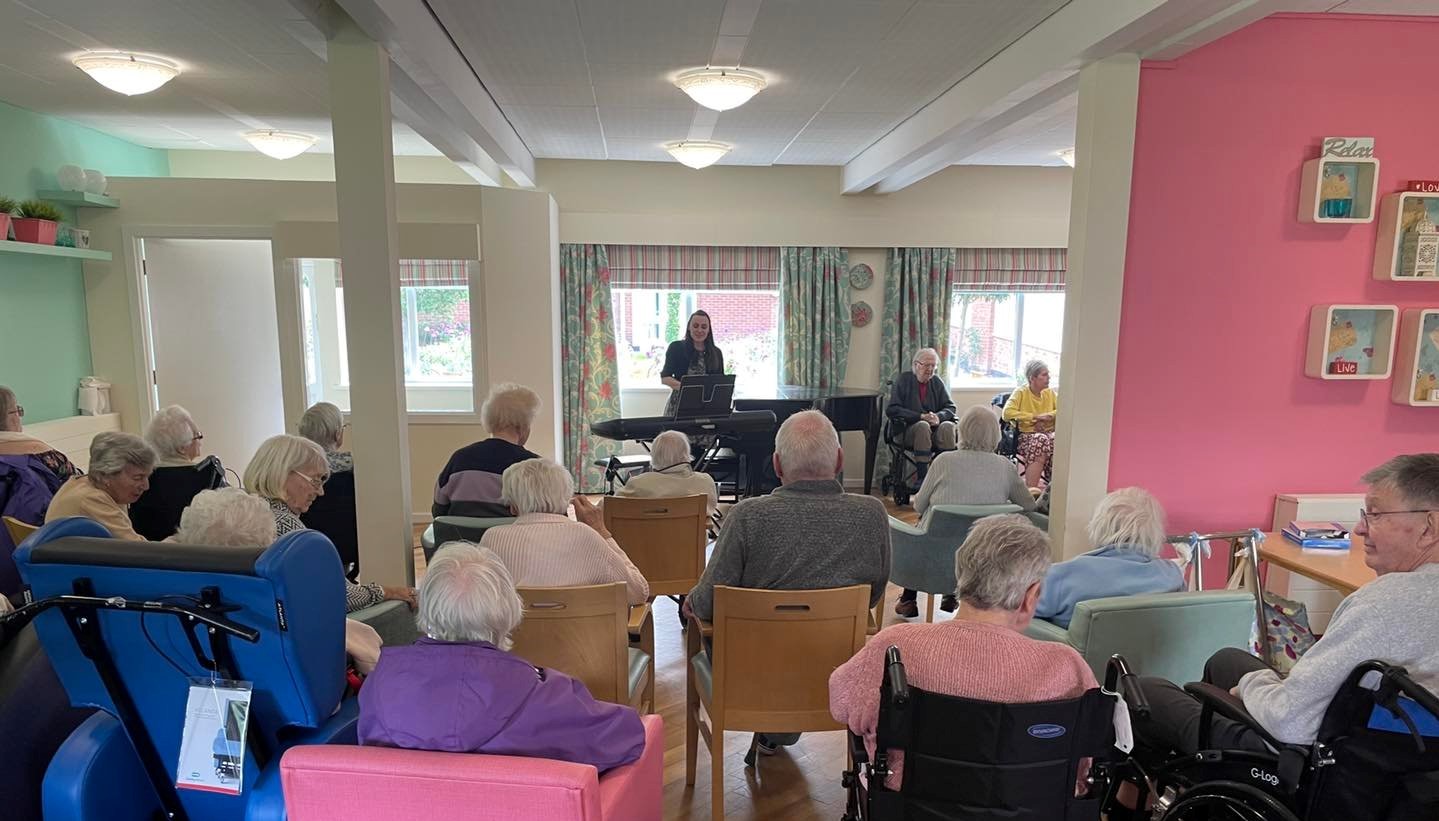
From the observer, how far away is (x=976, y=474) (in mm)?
3740

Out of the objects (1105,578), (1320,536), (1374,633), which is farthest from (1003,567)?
(1320,536)

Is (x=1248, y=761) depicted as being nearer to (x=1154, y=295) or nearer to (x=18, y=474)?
(x=1154, y=295)

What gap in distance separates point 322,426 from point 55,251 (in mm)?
2786

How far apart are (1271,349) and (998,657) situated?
8.86 feet

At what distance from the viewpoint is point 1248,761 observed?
6.02ft

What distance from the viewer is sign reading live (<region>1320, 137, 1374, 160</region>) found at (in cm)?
323

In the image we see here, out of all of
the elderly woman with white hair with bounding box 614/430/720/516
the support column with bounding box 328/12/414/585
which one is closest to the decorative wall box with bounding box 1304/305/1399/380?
the elderly woman with white hair with bounding box 614/430/720/516

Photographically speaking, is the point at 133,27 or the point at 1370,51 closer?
the point at 1370,51

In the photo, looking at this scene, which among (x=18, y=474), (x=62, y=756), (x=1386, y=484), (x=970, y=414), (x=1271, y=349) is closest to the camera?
A: (x=62, y=756)

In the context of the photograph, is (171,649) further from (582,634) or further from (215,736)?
(582,634)

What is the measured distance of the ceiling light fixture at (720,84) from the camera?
408 centimetres

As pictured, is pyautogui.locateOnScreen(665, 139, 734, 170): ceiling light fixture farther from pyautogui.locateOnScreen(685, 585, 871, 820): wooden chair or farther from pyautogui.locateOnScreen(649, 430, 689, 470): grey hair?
pyautogui.locateOnScreen(685, 585, 871, 820): wooden chair

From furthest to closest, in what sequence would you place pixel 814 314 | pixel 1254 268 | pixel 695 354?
1. pixel 814 314
2. pixel 695 354
3. pixel 1254 268

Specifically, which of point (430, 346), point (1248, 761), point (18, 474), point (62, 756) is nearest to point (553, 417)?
point (430, 346)
